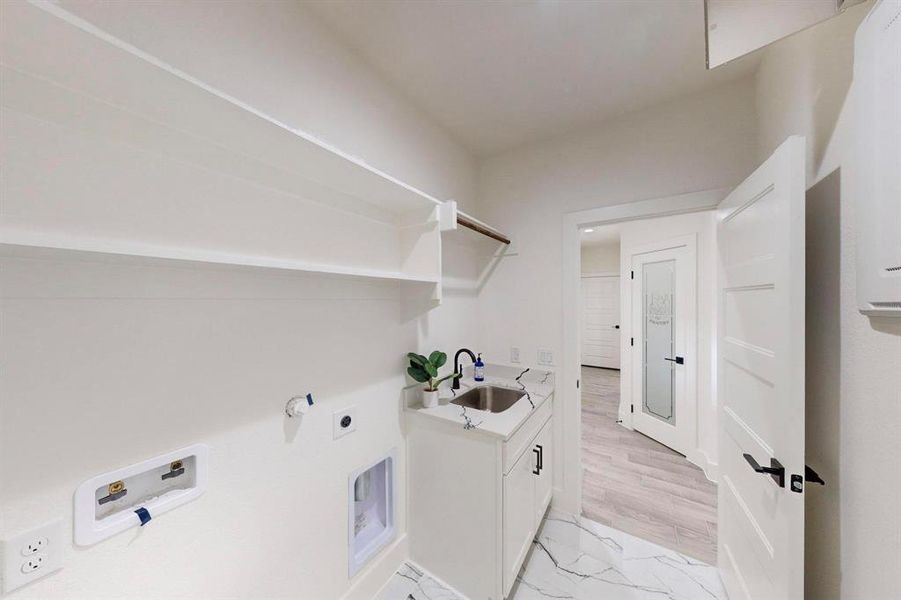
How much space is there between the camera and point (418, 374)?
1610 mm

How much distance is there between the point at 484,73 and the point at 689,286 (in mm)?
2569

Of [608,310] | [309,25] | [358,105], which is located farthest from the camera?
[608,310]

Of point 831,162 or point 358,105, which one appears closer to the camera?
point 831,162

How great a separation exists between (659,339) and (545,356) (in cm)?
179

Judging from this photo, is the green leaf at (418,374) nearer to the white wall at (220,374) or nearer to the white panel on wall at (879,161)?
the white wall at (220,374)

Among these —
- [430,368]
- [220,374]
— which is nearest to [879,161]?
[430,368]

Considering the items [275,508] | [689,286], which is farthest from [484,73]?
[689,286]

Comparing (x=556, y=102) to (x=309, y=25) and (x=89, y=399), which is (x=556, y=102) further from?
(x=89, y=399)

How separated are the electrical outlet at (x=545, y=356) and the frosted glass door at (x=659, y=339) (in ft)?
5.49

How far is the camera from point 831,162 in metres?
0.89

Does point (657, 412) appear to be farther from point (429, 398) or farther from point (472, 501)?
point (429, 398)

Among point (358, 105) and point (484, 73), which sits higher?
point (484, 73)

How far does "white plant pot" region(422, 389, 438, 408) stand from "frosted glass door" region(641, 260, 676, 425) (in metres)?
2.58

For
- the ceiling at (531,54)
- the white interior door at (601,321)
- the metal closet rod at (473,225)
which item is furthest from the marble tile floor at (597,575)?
the white interior door at (601,321)
